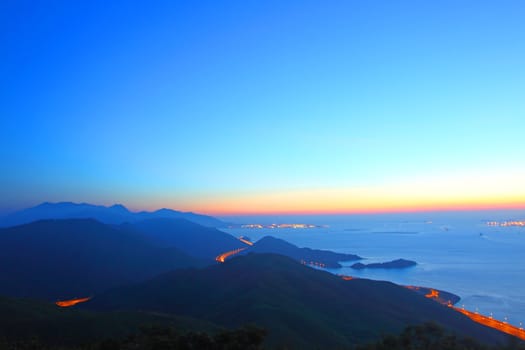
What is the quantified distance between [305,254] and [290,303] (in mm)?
109755

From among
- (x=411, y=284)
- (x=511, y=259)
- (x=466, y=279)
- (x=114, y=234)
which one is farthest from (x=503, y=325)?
(x=114, y=234)

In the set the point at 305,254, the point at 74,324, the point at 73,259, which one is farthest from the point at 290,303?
the point at 305,254

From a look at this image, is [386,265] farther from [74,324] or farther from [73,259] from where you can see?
[74,324]

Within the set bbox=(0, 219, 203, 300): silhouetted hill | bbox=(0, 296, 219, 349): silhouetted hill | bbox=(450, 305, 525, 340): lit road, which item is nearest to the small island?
bbox=(0, 219, 203, 300): silhouetted hill

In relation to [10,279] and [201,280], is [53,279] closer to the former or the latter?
[10,279]

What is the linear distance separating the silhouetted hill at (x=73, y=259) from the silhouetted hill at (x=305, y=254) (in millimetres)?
46281

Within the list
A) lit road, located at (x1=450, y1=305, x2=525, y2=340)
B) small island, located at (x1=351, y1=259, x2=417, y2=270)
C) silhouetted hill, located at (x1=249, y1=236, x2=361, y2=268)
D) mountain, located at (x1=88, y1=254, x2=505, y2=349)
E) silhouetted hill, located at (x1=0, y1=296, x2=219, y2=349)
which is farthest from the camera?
silhouetted hill, located at (x1=249, y1=236, x2=361, y2=268)

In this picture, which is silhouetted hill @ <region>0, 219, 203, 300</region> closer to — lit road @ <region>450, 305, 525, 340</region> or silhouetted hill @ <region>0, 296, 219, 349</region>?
silhouetted hill @ <region>0, 296, 219, 349</region>

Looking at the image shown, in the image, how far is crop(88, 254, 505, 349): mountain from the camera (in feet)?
150

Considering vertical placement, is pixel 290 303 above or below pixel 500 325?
above

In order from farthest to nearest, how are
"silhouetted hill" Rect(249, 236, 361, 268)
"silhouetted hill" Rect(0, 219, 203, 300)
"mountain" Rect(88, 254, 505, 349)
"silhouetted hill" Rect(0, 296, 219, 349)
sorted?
1. "silhouetted hill" Rect(249, 236, 361, 268)
2. "silhouetted hill" Rect(0, 219, 203, 300)
3. "mountain" Rect(88, 254, 505, 349)
4. "silhouetted hill" Rect(0, 296, 219, 349)

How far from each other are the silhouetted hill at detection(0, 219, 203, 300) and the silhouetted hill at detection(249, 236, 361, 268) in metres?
46.3

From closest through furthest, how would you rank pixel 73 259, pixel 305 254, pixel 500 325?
pixel 500 325, pixel 73 259, pixel 305 254

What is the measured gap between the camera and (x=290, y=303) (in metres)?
55.6
